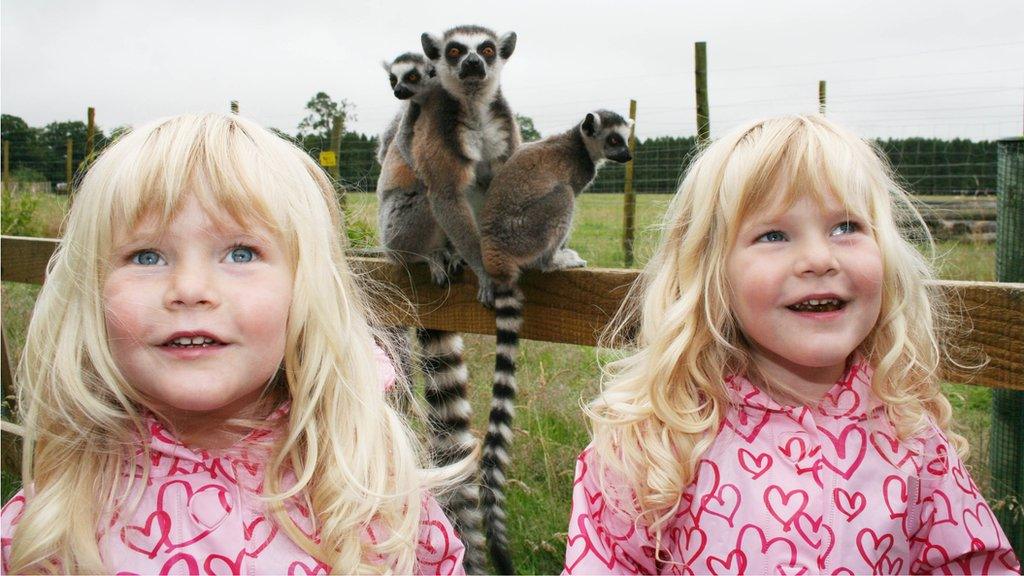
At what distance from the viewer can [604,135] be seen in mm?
3730

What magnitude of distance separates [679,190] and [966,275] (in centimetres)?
511

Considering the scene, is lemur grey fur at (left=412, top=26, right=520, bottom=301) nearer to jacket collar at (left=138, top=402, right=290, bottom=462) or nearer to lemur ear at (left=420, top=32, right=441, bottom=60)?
lemur ear at (left=420, top=32, right=441, bottom=60)

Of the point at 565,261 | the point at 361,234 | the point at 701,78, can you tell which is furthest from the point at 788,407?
the point at 701,78

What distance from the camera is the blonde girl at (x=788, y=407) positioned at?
1471 mm

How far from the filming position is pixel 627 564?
1.53 m

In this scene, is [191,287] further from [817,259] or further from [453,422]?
[453,422]

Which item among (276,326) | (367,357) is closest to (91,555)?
(276,326)

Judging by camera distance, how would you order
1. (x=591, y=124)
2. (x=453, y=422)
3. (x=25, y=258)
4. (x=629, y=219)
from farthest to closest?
1. (x=629, y=219)
2. (x=591, y=124)
3. (x=25, y=258)
4. (x=453, y=422)

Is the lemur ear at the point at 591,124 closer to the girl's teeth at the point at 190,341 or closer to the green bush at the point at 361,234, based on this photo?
the green bush at the point at 361,234

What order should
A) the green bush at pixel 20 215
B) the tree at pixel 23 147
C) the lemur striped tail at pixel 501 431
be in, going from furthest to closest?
Result: the tree at pixel 23 147, the green bush at pixel 20 215, the lemur striped tail at pixel 501 431

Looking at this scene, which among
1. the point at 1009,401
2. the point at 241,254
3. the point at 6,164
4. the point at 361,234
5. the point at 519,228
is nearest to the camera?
the point at 241,254

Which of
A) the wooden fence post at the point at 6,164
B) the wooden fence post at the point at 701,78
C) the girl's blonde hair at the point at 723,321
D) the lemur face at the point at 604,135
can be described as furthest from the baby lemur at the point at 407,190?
the wooden fence post at the point at 6,164

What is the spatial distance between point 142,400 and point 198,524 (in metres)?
0.23

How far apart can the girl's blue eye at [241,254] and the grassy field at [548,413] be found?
3.41 ft
